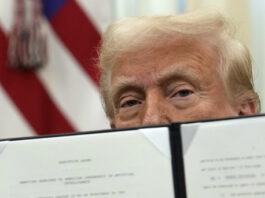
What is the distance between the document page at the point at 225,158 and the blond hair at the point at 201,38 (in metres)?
0.46

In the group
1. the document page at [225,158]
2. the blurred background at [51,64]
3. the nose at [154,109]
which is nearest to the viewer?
the document page at [225,158]

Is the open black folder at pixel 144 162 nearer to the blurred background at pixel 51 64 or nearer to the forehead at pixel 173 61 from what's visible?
the forehead at pixel 173 61

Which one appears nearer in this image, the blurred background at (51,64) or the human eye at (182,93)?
the human eye at (182,93)

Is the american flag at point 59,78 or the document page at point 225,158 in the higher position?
the american flag at point 59,78

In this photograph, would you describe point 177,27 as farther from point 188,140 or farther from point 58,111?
point 58,111

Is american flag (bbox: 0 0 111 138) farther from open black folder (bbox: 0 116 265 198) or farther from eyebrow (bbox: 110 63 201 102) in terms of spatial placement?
open black folder (bbox: 0 116 265 198)

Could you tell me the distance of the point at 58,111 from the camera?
4.81 ft

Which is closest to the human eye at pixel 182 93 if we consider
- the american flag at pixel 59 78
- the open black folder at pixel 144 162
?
the open black folder at pixel 144 162

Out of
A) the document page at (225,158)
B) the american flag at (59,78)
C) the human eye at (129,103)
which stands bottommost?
the document page at (225,158)

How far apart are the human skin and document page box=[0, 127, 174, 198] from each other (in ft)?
1.22

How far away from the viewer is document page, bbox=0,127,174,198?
503mm

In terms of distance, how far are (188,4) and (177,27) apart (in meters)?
0.35

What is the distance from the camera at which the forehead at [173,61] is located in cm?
92

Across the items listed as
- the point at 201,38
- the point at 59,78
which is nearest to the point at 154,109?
the point at 201,38
